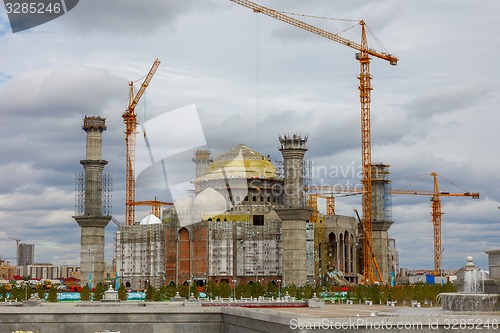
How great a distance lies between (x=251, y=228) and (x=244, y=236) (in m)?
2.19

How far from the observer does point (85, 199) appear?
15412 centimetres

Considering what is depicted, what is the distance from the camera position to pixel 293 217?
144 meters

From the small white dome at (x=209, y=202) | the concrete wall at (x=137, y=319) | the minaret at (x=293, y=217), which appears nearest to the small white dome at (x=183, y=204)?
the small white dome at (x=209, y=202)

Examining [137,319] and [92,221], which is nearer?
[137,319]

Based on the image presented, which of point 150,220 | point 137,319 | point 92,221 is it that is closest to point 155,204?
point 150,220

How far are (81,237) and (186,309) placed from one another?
10707 cm

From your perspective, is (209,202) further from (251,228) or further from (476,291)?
(476,291)

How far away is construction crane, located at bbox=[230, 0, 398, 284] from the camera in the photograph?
529 ft

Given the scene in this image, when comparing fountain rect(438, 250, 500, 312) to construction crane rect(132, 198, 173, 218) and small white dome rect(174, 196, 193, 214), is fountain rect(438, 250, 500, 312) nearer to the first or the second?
small white dome rect(174, 196, 193, 214)

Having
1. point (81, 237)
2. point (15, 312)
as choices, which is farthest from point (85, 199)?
point (15, 312)

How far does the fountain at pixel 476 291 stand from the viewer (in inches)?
1743

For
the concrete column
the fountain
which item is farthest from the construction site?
the fountain

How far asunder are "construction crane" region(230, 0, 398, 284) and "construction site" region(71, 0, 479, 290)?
0.69 ft

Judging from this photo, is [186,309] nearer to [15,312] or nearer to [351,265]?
[15,312]
